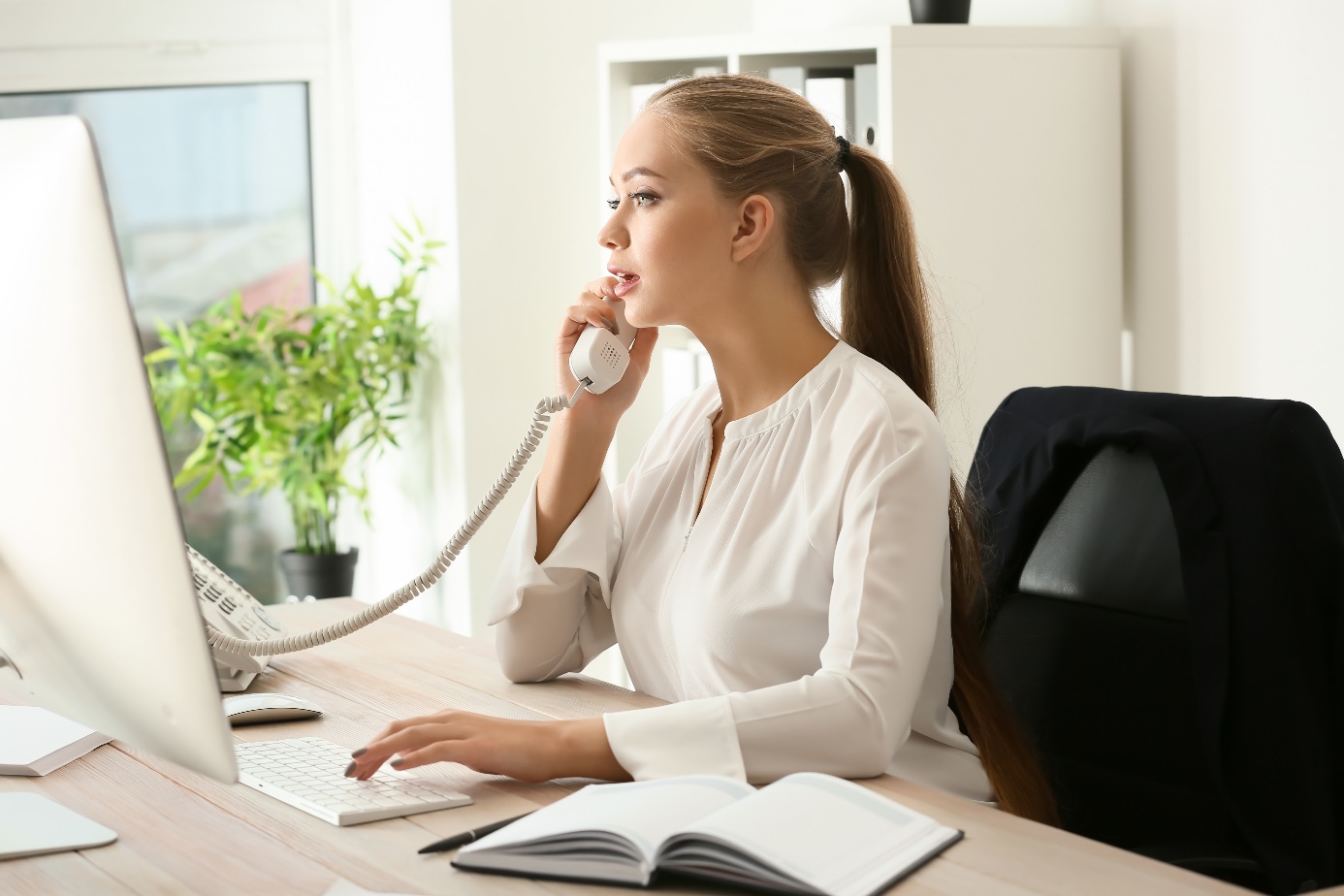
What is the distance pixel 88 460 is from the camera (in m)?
0.82

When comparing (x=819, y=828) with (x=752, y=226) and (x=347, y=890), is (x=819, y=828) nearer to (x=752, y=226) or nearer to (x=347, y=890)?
(x=347, y=890)

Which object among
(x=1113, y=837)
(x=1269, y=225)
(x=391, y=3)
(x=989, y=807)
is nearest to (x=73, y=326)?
(x=989, y=807)

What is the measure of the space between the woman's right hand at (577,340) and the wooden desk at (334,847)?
0.42 meters

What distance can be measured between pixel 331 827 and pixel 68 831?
20 cm

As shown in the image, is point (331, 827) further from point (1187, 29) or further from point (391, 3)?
point (391, 3)

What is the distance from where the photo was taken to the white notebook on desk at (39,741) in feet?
4.20

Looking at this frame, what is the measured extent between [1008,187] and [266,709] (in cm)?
178

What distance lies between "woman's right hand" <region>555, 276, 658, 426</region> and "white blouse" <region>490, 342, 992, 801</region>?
2.6 inches

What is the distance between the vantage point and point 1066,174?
2.68m

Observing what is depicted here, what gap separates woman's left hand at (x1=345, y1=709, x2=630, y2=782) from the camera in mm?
1213

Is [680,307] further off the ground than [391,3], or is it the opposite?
[391,3]

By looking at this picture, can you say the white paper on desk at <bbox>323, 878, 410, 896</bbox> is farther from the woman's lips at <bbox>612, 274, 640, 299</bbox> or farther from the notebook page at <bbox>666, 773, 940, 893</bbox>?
the woman's lips at <bbox>612, 274, 640, 299</bbox>

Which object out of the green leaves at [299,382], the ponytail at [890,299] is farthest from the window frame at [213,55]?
the ponytail at [890,299]

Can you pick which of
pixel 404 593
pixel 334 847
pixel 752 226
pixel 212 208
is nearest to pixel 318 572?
pixel 212 208
